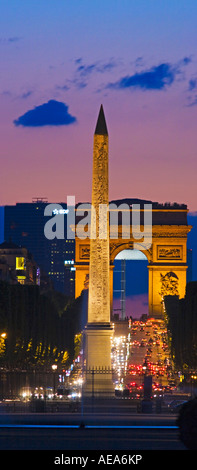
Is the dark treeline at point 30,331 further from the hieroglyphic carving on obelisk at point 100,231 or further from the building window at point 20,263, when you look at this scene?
the building window at point 20,263

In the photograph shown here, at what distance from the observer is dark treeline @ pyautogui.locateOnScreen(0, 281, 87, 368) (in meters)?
64.8

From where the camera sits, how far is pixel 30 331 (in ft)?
230

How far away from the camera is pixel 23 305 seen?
244ft

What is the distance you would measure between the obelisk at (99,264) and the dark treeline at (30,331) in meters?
4.48

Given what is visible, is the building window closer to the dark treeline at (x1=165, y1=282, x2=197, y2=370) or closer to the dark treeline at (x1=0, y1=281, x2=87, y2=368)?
the dark treeline at (x1=165, y1=282, x2=197, y2=370)

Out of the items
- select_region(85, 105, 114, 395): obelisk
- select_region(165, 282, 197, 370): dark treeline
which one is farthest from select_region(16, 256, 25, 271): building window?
select_region(85, 105, 114, 395): obelisk

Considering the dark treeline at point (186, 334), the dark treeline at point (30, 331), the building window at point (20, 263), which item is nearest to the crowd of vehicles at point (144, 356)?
the dark treeline at point (186, 334)

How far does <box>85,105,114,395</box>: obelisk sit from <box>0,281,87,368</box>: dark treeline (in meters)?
4.48

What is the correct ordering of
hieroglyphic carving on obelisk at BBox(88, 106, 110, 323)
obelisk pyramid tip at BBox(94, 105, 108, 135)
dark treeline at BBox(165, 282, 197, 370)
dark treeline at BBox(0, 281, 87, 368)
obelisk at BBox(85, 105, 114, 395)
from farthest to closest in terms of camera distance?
dark treeline at BBox(165, 282, 197, 370), dark treeline at BBox(0, 281, 87, 368), obelisk at BBox(85, 105, 114, 395), hieroglyphic carving on obelisk at BBox(88, 106, 110, 323), obelisk pyramid tip at BBox(94, 105, 108, 135)

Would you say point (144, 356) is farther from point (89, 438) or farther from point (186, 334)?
point (89, 438)

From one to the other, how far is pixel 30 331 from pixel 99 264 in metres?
14.3

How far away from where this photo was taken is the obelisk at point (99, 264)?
55.6m
